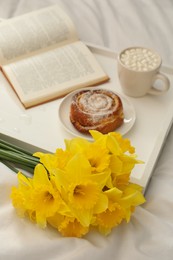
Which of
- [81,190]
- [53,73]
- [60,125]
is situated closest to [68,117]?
[60,125]

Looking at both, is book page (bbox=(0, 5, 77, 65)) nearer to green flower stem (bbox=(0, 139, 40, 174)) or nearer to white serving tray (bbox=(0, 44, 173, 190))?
white serving tray (bbox=(0, 44, 173, 190))

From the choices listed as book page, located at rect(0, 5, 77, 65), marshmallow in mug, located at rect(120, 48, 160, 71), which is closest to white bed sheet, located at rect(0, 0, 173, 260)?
marshmallow in mug, located at rect(120, 48, 160, 71)

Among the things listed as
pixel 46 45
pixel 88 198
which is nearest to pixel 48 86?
pixel 46 45

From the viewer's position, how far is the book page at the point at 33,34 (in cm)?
86

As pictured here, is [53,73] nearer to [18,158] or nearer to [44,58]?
[44,58]

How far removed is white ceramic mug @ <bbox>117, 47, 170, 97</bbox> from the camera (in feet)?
2.49

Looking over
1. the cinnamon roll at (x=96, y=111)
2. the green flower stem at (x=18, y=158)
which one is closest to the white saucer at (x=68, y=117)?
the cinnamon roll at (x=96, y=111)

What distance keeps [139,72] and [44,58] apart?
24 centimetres

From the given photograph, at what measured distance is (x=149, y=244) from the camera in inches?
21.2

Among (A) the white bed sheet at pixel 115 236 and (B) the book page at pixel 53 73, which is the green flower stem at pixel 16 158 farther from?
(B) the book page at pixel 53 73

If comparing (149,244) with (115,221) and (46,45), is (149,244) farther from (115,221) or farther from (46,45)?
(46,45)

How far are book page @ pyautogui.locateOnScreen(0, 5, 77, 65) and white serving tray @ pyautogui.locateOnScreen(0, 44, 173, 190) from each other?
7 cm

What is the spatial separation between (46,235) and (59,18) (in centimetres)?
58

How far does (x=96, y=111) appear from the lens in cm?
70
